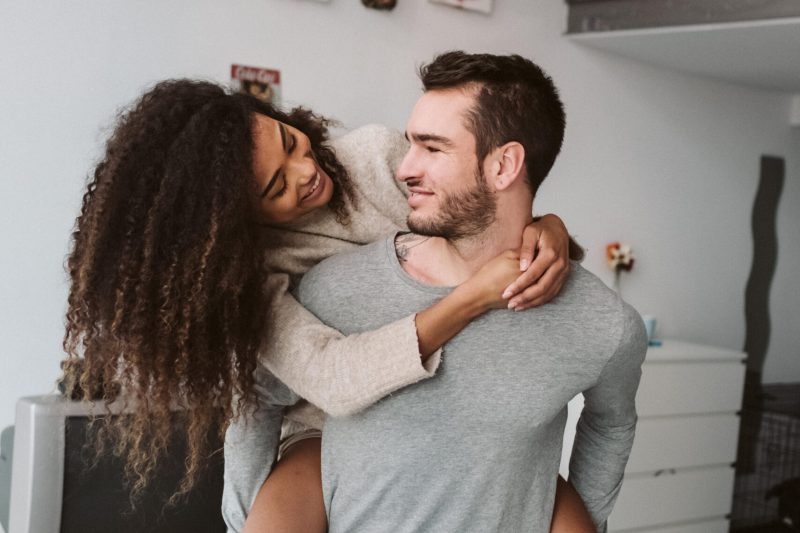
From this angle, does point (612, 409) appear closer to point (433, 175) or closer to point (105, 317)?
point (433, 175)

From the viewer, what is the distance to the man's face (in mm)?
1500

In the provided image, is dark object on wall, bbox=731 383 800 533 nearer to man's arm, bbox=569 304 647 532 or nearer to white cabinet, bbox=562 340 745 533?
white cabinet, bbox=562 340 745 533

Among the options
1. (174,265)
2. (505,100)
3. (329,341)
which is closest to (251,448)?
(329,341)

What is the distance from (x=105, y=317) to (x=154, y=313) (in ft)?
0.27

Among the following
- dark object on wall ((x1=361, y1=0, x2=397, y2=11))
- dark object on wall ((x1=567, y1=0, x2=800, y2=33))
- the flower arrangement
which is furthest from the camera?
the flower arrangement

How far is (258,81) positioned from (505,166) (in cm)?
182

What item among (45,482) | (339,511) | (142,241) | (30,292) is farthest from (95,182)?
(30,292)

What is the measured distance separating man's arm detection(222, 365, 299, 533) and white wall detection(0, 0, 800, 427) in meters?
0.62

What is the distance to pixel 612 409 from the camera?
1.62 meters

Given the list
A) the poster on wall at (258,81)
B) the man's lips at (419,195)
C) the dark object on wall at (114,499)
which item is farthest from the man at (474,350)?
the poster on wall at (258,81)

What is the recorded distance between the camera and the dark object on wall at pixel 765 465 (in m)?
4.24

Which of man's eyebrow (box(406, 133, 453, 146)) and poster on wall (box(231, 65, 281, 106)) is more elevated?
poster on wall (box(231, 65, 281, 106))

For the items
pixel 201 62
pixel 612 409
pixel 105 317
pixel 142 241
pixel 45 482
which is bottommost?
pixel 45 482

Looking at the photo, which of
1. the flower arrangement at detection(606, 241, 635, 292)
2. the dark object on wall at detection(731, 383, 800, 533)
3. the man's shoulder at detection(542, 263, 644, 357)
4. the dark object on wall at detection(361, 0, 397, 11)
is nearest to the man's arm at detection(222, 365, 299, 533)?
the man's shoulder at detection(542, 263, 644, 357)
